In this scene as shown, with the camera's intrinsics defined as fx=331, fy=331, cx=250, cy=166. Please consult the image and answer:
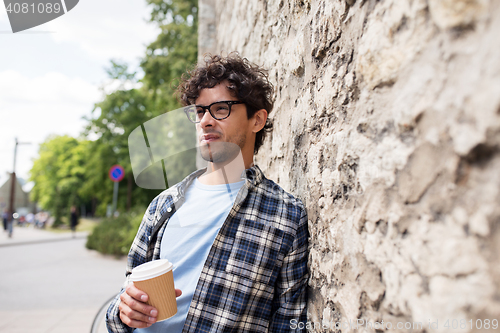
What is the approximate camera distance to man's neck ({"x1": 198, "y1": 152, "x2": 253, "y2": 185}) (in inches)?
62.7

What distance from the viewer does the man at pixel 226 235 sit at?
130cm

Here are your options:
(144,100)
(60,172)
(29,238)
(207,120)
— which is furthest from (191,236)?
(60,172)

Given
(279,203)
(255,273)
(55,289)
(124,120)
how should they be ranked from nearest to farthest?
(255,273), (279,203), (55,289), (124,120)

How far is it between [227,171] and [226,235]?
0.35 metres

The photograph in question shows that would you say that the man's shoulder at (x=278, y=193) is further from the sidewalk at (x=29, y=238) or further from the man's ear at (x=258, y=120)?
the sidewalk at (x=29, y=238)

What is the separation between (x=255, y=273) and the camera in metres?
1.30

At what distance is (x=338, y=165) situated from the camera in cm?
115

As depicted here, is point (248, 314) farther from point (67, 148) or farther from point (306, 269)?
point (67, 148)

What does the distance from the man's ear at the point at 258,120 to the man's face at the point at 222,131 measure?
5cm

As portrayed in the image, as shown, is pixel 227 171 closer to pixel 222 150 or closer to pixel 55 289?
pixel 222 150

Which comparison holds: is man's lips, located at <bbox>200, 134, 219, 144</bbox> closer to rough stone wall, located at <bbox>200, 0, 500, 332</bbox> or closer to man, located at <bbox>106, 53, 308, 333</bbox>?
man, located at <bbox>106, 53, 308, 333</bbox>

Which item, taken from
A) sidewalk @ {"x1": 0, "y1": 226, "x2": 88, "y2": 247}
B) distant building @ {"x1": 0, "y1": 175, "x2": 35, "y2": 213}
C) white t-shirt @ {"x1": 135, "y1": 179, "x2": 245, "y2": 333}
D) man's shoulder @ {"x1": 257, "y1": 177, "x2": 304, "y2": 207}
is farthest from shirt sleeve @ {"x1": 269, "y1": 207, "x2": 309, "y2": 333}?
distant building @ {"x1": 0, "y1": 175, "x2": 35, "y2": 213}

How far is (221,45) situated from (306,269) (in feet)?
14.1

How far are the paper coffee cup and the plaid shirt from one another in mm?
121
